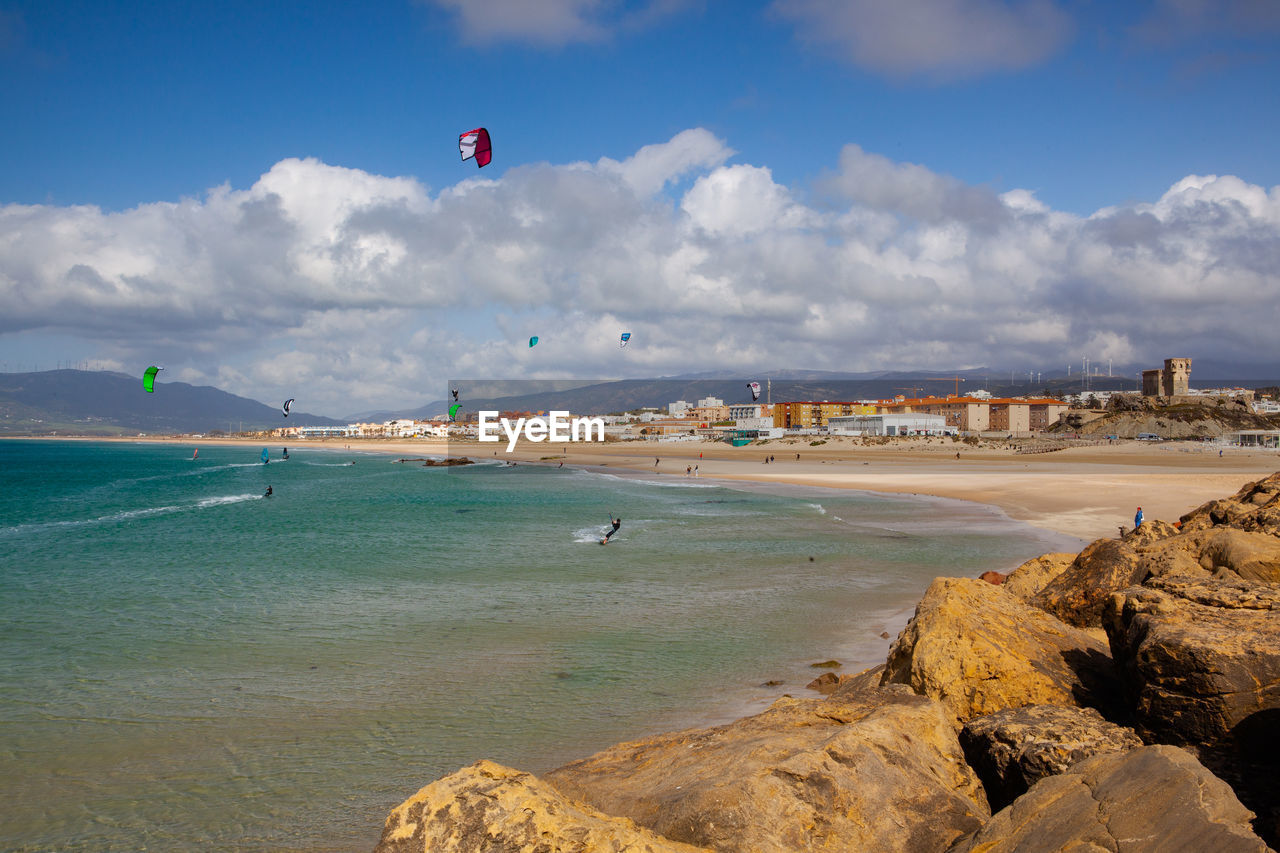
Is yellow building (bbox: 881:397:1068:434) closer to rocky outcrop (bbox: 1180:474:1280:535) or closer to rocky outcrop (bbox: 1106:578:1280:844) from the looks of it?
rocky outcrop (bbox: 1180:474:1280:535)

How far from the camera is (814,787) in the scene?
3.95 meters

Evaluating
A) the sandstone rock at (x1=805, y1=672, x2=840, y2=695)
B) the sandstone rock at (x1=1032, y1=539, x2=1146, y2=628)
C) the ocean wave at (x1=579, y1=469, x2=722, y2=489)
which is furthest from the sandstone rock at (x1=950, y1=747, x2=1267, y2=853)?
the ocean wave at (x1=579, y1=469, x2=722, y2=489)

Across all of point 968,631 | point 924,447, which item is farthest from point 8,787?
point 924,447

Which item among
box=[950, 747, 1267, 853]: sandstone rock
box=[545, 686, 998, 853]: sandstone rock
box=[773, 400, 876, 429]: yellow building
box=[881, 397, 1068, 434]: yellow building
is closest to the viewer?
box=[950, 747, 1267, 853]: sandstone rock

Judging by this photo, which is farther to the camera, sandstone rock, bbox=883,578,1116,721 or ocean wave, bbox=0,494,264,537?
ocean wave, bbox=0,494,264,537

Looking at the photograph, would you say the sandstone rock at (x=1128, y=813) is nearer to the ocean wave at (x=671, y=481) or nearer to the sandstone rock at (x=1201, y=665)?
the sandstone rock at (x=1201, y=665)

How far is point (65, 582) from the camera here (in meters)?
18.6

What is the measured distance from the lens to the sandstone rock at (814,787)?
378cm

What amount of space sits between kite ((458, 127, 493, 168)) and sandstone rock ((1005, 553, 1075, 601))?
21.8m

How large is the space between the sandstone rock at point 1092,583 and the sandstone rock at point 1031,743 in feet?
10.9

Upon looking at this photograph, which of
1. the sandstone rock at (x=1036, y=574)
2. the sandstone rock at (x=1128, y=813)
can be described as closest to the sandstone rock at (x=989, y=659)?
the sandstone rock at (x=1128, y=813)

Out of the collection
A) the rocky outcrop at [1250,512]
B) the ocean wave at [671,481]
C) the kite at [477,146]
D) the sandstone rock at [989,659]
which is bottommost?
the ocean wave at [671,481]

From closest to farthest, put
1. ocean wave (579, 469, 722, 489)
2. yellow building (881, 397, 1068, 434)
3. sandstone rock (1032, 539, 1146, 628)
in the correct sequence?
sandstone rock (1032, 539, 1146, 628), ocean wave (579, 469, 722, 489), yellow building (881, 397, 1068, 434)

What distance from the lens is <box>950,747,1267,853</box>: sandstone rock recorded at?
290 cm
